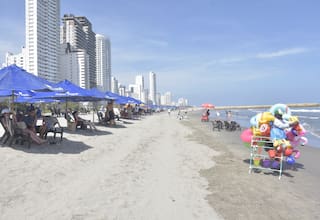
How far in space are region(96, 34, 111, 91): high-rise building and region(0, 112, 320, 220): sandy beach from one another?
98.4m

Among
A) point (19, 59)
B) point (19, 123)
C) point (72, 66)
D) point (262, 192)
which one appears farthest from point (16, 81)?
point (72, 66)

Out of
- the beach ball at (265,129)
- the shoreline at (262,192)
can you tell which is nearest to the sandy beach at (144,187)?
the shoreline at (262,192)

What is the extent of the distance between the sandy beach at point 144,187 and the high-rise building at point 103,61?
323 feet

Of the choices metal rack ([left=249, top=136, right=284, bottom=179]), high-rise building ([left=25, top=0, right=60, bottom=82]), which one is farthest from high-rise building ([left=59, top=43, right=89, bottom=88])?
metal rack ([left=249, top=136, right=284, bottom=179])

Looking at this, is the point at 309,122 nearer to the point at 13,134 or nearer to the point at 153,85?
the point at 13,134

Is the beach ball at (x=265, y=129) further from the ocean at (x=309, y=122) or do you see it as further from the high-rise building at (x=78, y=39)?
the high-rise building at (x=78, y=39)

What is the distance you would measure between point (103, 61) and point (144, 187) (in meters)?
108

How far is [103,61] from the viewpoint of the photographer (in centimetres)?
10750

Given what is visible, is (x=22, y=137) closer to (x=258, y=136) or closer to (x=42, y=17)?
(x=258, y=136)

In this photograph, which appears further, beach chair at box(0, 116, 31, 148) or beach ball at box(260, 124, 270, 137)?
beach chair at box(0, 116, 31, 148)

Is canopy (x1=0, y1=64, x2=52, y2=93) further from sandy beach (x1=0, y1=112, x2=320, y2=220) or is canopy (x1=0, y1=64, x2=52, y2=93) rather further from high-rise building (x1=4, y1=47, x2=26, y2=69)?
high-rise building (x1=4, y1=47, x2=26, y2=69)

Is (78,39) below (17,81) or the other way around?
the other way around

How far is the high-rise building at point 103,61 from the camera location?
104188mm

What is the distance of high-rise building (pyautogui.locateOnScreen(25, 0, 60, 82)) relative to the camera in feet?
212
